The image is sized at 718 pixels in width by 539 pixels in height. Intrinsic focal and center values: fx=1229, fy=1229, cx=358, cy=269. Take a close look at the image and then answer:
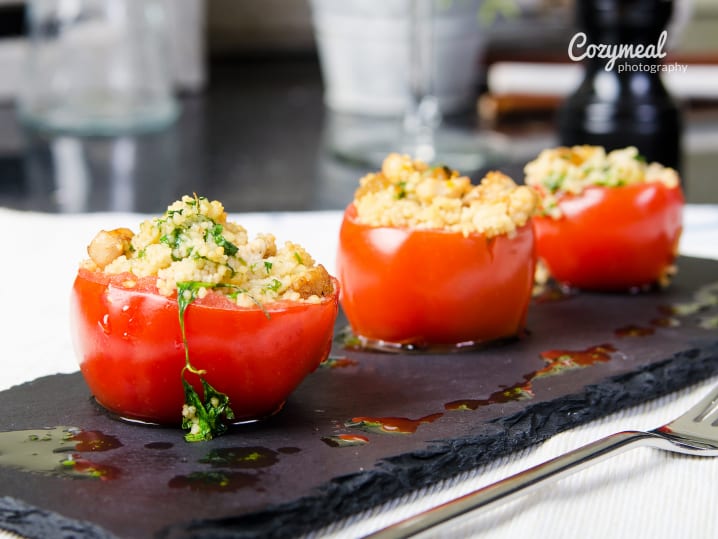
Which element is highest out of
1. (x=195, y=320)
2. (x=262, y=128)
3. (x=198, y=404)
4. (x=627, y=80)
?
(x=627, y=80)

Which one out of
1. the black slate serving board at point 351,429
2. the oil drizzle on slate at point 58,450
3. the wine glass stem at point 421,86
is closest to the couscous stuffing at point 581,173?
the black slate serving board at point 351,429

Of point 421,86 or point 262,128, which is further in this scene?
point 262,128

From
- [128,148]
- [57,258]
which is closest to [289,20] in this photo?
[128,148]

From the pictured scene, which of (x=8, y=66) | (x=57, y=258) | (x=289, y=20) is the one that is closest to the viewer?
(x=57, y=258)

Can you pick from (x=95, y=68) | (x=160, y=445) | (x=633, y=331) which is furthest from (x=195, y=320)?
(x=95, y=68)

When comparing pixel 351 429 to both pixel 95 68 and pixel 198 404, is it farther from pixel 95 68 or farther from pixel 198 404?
pixel 95 68

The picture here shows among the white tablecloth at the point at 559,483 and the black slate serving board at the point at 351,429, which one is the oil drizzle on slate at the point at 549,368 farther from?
the white tablecloth at the point at 559,483

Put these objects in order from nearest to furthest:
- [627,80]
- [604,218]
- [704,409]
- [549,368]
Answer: [704,409], [549,368], [604,218], [627,80]

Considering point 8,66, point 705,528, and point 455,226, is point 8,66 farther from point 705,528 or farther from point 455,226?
point 705,528
